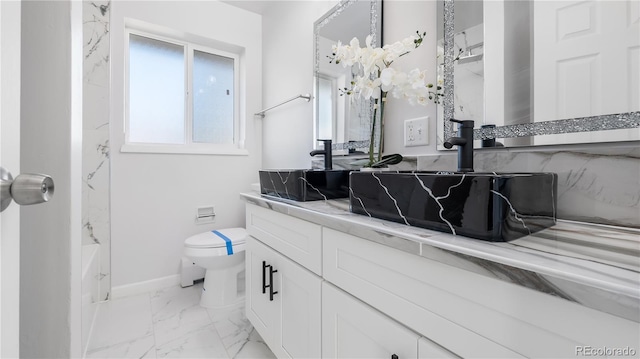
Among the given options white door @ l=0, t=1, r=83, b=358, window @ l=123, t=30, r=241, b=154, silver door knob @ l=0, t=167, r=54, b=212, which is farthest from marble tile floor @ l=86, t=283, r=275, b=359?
silver door knob @ l=0, t=167, r=54, b=212

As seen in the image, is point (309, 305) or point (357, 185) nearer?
point (357, 185)

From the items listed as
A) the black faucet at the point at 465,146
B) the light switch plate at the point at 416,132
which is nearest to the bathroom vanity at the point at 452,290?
the black faucet at the point at 465,146

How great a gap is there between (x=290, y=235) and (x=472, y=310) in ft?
2.19

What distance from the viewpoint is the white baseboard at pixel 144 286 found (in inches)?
75.7

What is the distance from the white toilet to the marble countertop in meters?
1.27

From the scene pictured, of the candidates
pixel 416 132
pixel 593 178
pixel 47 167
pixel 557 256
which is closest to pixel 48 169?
pixel 47 167

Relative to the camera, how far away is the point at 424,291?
1.88 ft

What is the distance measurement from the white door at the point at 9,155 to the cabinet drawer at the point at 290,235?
25.9 inches

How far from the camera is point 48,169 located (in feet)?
1.81

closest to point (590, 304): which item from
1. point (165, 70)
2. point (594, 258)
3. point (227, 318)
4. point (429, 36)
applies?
point (594, 258)

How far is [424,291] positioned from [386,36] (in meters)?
1.15

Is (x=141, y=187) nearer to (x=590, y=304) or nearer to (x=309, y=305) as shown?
(x=309, y=305)

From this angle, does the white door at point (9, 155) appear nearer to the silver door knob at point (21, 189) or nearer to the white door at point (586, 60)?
the silver door knob at point (21, 189)
